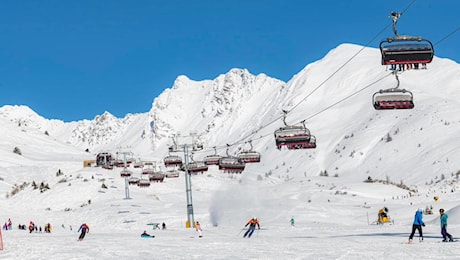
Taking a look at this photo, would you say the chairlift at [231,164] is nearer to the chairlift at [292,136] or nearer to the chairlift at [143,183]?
the chairlift at [292,136]

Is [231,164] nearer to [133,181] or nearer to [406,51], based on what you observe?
[406,51]

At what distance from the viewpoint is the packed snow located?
24359 millimetres

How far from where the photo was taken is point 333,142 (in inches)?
5276

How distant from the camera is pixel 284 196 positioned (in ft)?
252

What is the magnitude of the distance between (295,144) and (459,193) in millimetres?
39809

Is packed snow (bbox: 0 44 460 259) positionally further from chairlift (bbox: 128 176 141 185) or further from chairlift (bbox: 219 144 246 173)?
chairlift (bbox: 219 144 246 173)

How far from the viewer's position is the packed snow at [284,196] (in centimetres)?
2436

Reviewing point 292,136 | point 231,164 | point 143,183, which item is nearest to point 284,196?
point 143,183

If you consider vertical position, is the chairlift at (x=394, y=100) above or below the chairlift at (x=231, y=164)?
above

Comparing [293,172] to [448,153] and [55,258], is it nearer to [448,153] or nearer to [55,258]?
[448,153]

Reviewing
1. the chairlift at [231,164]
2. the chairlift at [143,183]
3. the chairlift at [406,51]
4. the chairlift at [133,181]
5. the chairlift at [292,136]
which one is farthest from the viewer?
the chairlift at [133,181]

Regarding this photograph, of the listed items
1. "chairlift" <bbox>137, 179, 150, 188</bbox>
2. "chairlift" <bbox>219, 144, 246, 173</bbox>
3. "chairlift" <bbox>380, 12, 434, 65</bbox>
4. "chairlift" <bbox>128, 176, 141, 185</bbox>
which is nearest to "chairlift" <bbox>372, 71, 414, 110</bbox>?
"chairlift" <bbox>380, 12, 434, 65</bbox>

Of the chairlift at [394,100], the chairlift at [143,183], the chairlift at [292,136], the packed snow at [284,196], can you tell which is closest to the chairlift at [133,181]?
the chairlift at [143,183]

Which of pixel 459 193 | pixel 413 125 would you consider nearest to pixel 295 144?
pixel 459 193
